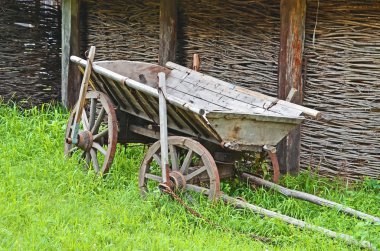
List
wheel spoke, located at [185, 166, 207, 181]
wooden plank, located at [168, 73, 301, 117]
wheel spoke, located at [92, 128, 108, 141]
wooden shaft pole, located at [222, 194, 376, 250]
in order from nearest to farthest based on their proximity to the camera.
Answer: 1. wooden shaft pole, located at [222, 194, 376, 250]
2. wheel spoke, located at [185, 166, 207, 181]
3. wooden plank, located at [168, 73, 301, 117]
4. wheel spoke, located at [92, 128, 108, 141]

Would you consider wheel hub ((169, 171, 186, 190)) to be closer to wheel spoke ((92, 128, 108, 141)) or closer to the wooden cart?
the wooden cart

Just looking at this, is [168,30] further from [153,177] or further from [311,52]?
[153,177]

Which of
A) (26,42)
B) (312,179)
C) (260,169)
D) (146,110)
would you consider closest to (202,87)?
(146,110)

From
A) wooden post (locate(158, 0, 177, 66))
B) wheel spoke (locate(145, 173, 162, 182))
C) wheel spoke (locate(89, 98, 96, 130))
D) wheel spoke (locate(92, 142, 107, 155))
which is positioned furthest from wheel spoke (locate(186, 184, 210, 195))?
wooden post (locate(158, 0, 177, 66))

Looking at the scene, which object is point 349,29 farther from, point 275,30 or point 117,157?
point 117,157

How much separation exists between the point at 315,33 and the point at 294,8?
360mm

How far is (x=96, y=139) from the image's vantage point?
20.4 feet

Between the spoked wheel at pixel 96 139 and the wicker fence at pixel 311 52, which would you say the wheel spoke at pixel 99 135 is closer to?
the spoked wheel at pixel 96 139

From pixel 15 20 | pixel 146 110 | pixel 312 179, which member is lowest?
pixel 312 179

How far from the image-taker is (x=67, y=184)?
5.74 meters

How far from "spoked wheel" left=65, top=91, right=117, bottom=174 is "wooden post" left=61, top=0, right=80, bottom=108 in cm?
223

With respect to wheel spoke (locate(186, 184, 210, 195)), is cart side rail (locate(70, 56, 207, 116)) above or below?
above

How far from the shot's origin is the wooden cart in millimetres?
5105

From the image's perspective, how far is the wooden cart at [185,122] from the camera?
5105 mm
